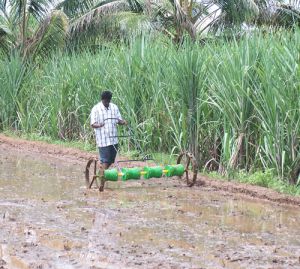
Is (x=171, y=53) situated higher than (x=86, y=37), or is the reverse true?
(x=86, y=37)

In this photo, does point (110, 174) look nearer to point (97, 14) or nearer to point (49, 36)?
point (49, 36)

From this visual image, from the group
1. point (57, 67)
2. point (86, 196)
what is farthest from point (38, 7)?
point (86, 196)

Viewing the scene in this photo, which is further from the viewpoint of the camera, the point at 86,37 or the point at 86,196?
the point at 86,37

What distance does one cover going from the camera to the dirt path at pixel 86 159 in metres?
8.17

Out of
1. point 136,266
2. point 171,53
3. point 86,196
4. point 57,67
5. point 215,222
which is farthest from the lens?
point 57,67

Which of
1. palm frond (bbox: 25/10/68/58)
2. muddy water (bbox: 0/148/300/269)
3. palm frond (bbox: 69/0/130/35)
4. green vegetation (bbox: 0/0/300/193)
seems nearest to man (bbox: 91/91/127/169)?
muddy water (bbox: 0/148/300/269)

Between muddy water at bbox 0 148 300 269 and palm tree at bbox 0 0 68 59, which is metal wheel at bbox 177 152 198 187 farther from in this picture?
palm tree at bbox 0 0 68 59

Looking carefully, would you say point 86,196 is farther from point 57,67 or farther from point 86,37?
point 86,37

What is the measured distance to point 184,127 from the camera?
10258 mm

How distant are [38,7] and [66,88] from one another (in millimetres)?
6704

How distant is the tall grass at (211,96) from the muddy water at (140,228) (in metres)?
0.92

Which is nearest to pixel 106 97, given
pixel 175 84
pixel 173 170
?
pixel 173 170

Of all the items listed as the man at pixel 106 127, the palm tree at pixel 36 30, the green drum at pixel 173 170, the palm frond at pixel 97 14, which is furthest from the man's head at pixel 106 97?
the palm frond at pixel 97 14

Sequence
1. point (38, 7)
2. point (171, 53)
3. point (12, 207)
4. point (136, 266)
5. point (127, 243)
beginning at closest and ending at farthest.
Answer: point (136, 266) → point (127, 243) → point (12, 207) → point (171, 53) → point (38, 7)
